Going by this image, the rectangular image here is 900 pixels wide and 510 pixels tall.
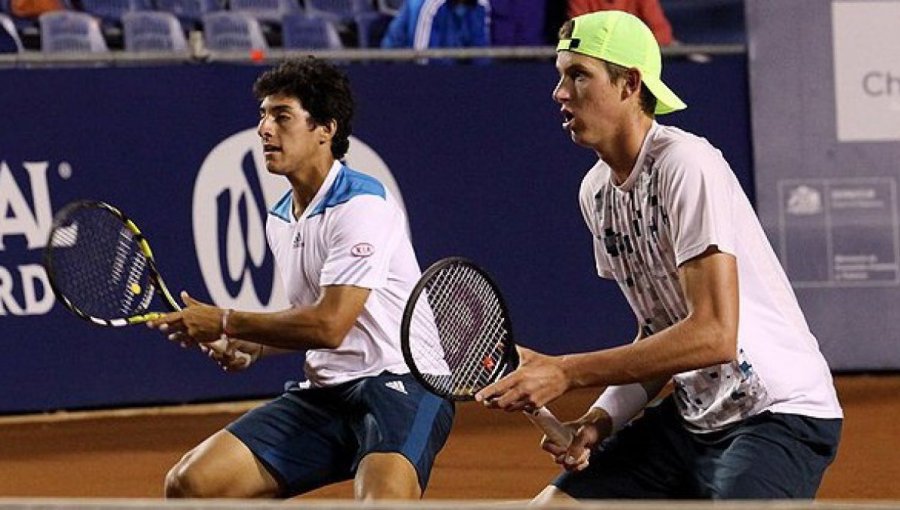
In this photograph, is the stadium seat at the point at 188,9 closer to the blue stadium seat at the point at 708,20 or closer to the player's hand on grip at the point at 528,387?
the blue stadium seat at the point at 708,20

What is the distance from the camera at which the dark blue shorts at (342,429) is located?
5.60m

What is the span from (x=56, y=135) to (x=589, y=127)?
6094 mm

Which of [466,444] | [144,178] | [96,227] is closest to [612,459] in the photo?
[96,227]

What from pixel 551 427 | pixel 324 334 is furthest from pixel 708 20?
pixel 551 427

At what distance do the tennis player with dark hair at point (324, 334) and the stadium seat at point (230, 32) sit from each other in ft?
22.1

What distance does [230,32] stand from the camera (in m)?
12.7

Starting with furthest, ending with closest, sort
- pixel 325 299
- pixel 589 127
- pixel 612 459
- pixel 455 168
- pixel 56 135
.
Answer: pixel 455 168
pixel 56 135
pixel 325 299
pixel 612 459
pixel 589 127

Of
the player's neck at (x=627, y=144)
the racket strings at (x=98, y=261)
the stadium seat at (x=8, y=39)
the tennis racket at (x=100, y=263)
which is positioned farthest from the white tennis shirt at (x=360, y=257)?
the stadium seat at (x=8, y=39)

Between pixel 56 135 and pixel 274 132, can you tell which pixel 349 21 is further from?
pixel 274 132

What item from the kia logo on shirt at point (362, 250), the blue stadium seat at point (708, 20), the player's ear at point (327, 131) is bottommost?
the kia logo on shirt at point (362, 250)

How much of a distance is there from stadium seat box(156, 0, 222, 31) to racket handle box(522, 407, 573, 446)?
8.72 meters

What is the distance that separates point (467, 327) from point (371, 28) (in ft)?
27.7

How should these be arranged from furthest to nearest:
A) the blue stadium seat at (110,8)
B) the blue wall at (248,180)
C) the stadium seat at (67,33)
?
the blue stadium seat at (110,8), the stadium seat at (67,33), the blue wall at (248,180)

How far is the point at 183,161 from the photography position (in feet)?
33.9
